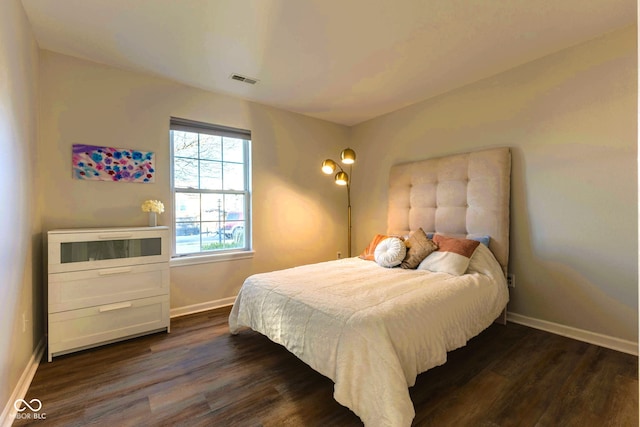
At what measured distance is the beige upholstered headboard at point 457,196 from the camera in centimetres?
268

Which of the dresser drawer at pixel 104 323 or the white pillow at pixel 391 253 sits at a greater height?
the white pillow at pixel 391 253

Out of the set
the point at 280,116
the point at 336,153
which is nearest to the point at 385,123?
the point at 336,153

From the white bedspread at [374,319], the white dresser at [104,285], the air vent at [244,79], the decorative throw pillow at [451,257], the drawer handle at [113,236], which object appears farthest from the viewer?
the air vent at [244,79]

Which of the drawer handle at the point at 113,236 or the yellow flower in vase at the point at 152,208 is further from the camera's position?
the yellow flower in vase at the point at 152,208

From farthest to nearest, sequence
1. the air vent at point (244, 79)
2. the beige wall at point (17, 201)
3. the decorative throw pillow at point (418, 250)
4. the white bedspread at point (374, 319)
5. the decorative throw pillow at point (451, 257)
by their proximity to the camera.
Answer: the air vent at point (244, 79) → the decorative throw pillow at point (418, 250) → the decorative throw pillow at point (451, 257) → the beige wall at point (17, 201) → the white bedspread at point (374, 319)

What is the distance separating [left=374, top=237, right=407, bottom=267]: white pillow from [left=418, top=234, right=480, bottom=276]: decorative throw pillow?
204 millimetres

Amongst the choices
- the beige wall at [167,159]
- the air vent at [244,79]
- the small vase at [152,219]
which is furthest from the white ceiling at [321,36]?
the small vase at [152,219]

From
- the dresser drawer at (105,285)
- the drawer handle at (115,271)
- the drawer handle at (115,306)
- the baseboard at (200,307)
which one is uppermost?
the drawer handle at (115,271)

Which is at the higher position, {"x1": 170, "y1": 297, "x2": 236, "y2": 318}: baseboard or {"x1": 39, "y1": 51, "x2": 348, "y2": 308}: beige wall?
{"x1": 39, "y1": 51, "x2": 348, "y2": 308}: beige wall

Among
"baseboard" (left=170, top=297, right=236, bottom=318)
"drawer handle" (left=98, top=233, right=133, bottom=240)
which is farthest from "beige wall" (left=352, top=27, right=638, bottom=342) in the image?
"drawer handle" (left=98, top=233, right=133, bottom=240)

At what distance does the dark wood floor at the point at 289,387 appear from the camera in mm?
1533

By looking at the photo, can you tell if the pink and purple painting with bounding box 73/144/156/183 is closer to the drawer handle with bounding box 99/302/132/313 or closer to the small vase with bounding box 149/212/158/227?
the small vase with bounding box 149/212/158/227

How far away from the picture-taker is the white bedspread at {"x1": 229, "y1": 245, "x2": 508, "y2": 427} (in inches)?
55.5

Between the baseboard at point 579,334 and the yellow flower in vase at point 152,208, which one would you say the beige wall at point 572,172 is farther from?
the yellow flower in vase at point 152,208
